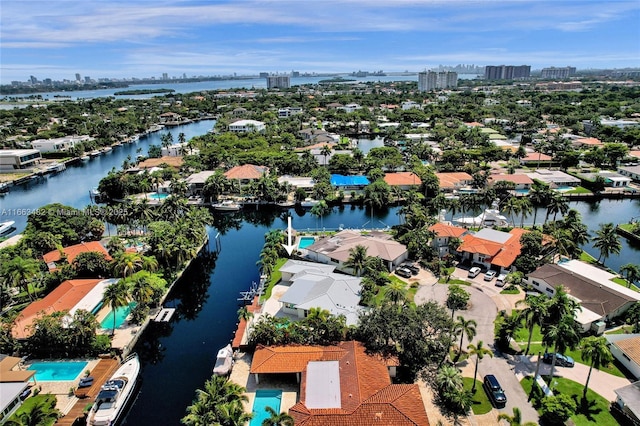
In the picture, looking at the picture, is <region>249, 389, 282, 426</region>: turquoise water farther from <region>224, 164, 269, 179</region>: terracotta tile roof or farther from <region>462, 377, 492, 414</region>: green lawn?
<region>224, 164, 269, 179</region>: terracotta tile roof

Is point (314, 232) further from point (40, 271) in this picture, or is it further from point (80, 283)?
point (40, 271)

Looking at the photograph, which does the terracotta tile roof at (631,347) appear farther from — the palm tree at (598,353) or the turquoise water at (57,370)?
the turquoise water at (57,370)

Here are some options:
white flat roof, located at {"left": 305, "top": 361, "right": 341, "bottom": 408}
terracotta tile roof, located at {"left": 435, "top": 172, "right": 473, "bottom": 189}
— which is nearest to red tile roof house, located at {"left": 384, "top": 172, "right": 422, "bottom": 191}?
terracotta tile roof, located at {"left": 435, "top": 172, "right": 473, "bottom": 189}

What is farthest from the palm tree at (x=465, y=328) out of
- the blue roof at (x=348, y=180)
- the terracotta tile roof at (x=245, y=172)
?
the terracotta tile roof at (x=245, y=172)

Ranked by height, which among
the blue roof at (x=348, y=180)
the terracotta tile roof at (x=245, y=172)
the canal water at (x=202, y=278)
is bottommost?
the canal water at (x=202, y=278)

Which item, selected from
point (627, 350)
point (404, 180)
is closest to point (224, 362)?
point (627, 350)

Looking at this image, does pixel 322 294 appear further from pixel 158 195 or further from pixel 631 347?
pixel 158 195
